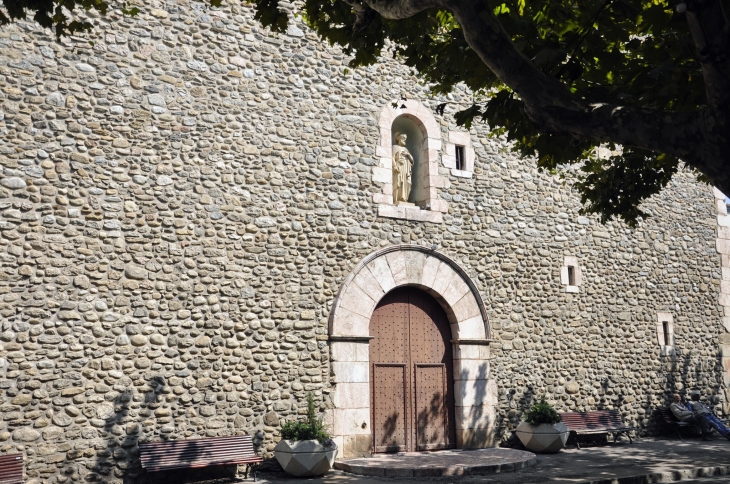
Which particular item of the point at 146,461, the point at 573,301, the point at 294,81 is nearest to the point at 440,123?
the point at 294,81

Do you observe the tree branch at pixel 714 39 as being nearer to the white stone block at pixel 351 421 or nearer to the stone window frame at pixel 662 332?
the white stone block at pixel 351 421

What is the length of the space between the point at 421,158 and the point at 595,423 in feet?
15.8

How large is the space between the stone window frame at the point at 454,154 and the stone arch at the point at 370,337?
132 centimetres

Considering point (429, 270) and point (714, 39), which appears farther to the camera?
point (429, 270)

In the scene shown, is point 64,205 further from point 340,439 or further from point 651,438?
point 651,438

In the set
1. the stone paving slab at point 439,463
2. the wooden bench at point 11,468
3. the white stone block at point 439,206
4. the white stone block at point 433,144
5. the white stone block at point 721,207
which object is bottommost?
the stone paving slab at point 439,463

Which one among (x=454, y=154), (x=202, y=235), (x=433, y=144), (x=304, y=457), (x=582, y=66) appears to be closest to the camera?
(x=582, y=66)

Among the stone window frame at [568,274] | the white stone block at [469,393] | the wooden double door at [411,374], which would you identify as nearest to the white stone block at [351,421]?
the wooden double door at [411,374]

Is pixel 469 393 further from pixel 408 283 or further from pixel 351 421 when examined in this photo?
pixel 351 421

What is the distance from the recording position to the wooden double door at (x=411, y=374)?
30.6ft

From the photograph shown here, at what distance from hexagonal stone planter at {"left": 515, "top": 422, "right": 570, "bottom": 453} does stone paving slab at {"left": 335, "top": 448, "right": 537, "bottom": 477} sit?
66cm

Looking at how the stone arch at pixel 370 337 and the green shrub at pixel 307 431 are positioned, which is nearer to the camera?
the green shrub at pixel 307 431

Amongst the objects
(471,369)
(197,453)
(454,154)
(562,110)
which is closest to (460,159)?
(454,154)

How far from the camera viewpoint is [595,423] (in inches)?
424
